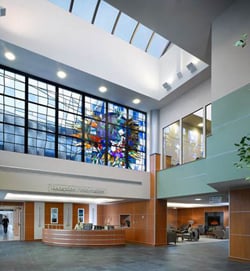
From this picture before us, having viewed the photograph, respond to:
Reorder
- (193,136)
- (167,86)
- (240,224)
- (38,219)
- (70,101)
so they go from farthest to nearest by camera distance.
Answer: (38,219)
(70,101)
(167,86)
(193,136)
(240,224)

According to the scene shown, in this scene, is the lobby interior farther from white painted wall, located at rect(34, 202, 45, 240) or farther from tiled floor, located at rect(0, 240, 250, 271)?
tiled floor, located at rect(0, 240, 250, 271)

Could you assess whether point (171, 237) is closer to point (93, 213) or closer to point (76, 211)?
point (93, 213)

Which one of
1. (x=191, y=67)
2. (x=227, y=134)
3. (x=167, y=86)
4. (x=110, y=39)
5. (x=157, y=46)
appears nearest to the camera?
(x=227, y=134)

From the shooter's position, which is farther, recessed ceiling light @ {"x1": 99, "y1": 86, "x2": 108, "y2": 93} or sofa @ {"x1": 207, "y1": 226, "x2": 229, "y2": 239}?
sofa @ {"x1": 207, "y1": 226, "x2": 229, "y2": 239}

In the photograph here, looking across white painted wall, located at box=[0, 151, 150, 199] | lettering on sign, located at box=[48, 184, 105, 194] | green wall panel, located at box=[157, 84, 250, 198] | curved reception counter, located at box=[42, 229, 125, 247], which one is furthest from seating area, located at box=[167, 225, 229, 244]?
green wall panel, located at box=[157, 84, 250, 198]

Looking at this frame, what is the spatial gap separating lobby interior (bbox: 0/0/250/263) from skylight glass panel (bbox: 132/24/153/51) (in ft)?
3.44

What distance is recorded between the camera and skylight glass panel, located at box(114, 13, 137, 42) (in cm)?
1592

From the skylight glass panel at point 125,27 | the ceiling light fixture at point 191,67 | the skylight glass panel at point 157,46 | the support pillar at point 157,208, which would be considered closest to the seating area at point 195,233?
the support pillar at point 157,208

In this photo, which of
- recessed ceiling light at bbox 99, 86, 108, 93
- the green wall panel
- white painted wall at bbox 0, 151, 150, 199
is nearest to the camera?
the green wall panel

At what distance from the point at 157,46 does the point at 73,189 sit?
9.29 metres

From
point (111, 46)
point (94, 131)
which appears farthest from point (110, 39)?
point (94, 131)

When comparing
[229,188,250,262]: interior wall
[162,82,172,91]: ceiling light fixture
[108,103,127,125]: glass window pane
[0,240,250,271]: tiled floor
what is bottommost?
[0,240,250,271]: tiled floor

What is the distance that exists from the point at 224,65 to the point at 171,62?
21.8 ft

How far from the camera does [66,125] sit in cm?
1582
